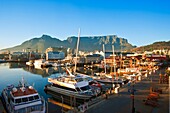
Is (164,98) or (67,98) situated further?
(67,98)

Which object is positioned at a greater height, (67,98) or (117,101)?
(117,101)

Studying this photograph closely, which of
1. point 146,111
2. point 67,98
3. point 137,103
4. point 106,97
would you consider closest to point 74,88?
point 67,98

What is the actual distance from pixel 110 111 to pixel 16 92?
12.7 metres

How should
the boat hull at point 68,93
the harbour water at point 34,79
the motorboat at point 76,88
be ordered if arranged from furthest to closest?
the motorboat at point 76,88
the boat hull at point 68,93
the harbour water at point 34,79

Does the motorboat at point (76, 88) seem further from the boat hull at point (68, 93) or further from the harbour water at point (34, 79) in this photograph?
the harbour water at point (34, 79)

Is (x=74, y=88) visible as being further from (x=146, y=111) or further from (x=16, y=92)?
(x=146, y=111)

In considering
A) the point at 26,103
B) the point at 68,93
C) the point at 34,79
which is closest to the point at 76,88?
the point at 68,93

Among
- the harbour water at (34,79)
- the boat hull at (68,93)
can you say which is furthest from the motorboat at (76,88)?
the harbour water at (34,79)

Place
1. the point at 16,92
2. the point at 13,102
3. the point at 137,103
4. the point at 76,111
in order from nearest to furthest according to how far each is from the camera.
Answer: the point at 76,111, the point at 137,103, the point at 13,102, the point at 16,92

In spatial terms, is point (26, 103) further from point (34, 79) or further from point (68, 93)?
point (34, 79)

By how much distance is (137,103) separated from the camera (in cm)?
1989

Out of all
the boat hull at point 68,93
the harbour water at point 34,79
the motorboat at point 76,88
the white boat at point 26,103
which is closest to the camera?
the white boat at point 26,103

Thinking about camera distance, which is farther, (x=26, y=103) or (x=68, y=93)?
(x=68, y=93)

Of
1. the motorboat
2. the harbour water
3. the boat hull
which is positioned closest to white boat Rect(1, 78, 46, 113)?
the harbour water
